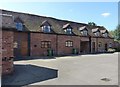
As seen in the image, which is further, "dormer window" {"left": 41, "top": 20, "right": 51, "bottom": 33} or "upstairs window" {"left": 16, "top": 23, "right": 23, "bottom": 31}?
"dormer window" {"left": 41, "top": 20, "right": 51, "bottom": 33}

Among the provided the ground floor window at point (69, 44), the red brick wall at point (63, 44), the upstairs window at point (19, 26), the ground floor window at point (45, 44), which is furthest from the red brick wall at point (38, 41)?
the ground floor window at point (69, 44)

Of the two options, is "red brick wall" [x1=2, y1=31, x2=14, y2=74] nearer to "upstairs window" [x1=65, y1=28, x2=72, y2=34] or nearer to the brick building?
the brick building

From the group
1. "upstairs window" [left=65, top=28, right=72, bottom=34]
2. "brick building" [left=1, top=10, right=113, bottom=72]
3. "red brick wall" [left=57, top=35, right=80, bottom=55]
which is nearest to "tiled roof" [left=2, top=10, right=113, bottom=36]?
"brick building" [left=1, top=10, right=113, bottom=72]

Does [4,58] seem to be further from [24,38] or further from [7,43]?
[24,38]

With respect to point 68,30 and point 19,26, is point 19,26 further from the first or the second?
point 68,30

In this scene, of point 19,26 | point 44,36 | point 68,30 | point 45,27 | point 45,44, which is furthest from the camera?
point 68,30

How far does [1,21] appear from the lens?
32.2ft

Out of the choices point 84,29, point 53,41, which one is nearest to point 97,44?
point 84,29

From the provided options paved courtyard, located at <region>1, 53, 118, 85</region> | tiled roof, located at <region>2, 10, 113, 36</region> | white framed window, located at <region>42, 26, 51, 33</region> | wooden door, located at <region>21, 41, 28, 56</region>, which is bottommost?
paved courtyard, located at <region>1, 53, 118, 85</region>

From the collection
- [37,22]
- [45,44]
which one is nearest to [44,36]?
[45,44]

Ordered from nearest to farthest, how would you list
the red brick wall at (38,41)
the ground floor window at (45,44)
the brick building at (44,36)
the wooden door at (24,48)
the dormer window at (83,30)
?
the brick building at (44,36) → the wooden door at (24,48) → the red brick wall at (38,41) → the ground floor window at (45,44) → the dormer window at (83,30)

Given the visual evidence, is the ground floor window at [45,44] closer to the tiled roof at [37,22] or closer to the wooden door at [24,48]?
the tiled roof at [37,22]

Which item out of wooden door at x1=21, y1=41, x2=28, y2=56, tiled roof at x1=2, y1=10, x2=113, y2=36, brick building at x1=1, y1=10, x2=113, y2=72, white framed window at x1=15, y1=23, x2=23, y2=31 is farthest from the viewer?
tiled roof at x1=2, y1=10, x2=113, y2=36

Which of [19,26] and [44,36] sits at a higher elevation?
[19,26]
